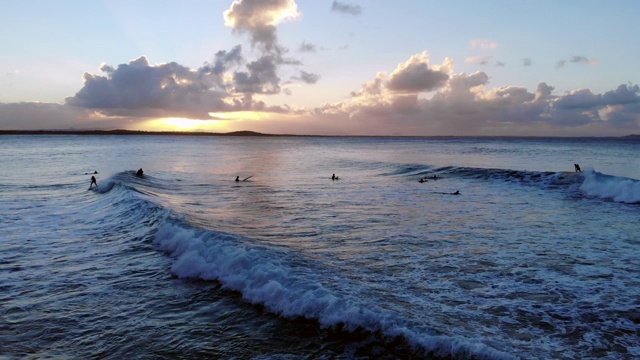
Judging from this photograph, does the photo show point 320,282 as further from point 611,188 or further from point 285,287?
point 611,188

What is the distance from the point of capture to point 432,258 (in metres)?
11.5

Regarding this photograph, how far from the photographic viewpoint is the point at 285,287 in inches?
351

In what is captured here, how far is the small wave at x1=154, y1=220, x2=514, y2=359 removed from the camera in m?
6.65

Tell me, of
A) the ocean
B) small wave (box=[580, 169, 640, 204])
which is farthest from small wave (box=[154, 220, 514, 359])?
small wave (box=[580, 169, 640, 204])

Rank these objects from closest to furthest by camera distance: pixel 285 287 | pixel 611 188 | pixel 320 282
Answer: pixel 285 287
pixel 320 282
pixel 611 188

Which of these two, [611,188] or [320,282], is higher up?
[611,188]

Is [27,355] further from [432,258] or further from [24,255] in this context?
[432,258]

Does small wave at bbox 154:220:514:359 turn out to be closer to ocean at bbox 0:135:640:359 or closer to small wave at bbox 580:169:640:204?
ocean at bbox 0:135:640:359

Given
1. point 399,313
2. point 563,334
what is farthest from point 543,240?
point 399,313

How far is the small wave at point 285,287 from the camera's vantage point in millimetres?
6648

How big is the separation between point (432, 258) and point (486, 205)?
1085 centimetres

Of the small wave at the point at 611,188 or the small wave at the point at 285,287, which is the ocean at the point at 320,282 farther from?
the small wave at the point at 611,188

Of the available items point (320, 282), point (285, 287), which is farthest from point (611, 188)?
point (285, 287)

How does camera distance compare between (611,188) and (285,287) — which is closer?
(285,287)
